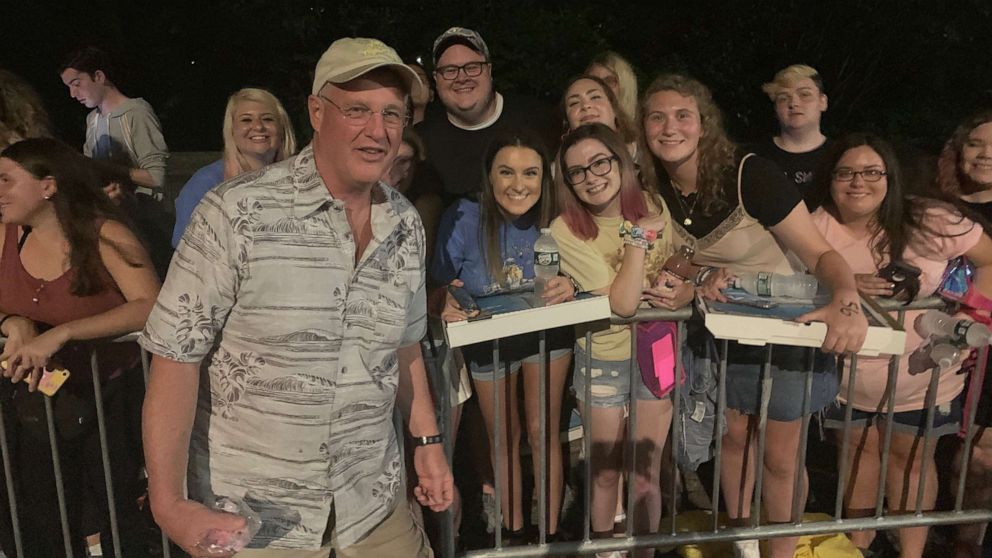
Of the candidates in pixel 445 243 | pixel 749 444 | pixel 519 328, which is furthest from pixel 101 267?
pixel 749 444

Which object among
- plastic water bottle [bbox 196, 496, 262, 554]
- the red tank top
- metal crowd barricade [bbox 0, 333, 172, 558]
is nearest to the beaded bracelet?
plastic water bottle [bbox 196, 496, 262, 554]

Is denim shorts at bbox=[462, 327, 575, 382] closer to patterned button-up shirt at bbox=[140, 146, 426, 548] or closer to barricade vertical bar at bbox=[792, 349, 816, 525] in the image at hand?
barricade vertical bar at bbox=[792, 349, 816, 525]

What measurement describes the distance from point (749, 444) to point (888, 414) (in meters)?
0.57

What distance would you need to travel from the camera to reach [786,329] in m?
2.71

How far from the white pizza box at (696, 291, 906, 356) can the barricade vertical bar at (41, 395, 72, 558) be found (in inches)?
96.6

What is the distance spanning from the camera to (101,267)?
304cm

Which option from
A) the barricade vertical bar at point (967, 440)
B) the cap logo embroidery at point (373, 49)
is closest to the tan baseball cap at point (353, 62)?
the cap logo embroidery at point (373, 49)

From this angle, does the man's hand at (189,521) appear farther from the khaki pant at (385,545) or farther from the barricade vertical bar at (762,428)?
the barricade vertical bar at (762,428)

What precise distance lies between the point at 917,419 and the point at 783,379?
718mm

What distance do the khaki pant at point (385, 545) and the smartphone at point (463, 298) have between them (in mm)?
834

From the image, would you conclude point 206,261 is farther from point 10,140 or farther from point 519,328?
point 10,140

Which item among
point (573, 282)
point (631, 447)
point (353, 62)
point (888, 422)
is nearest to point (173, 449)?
point (353, 62)

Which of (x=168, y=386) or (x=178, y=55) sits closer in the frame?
(x=168, y=386)

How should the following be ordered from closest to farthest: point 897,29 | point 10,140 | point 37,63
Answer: point 10,140 < point 897,29 < point 37,63
